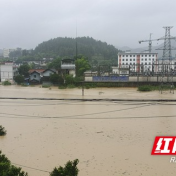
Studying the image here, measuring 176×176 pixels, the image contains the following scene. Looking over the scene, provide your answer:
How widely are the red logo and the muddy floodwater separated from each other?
0.37 feet

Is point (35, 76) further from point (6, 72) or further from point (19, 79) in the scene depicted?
point (6, 72)

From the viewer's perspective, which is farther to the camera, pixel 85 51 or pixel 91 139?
pixel 85 51

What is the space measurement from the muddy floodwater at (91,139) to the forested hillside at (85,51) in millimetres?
27029

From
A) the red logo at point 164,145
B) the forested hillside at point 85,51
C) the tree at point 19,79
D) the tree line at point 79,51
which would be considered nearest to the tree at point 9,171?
the red logo at point 164,145

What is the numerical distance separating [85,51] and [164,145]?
42589 mm

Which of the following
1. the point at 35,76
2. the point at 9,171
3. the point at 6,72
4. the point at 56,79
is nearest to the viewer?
the point at 9,171

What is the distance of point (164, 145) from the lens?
4277 millimetres

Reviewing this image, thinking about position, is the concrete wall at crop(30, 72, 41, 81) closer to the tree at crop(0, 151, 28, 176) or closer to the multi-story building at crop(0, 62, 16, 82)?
the multi-story building at crop(0, 62, 16, 82)

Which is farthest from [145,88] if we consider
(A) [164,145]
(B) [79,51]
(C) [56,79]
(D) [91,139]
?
(B) [79,51]

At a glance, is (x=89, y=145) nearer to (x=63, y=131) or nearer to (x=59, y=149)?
(x=59, y=149)

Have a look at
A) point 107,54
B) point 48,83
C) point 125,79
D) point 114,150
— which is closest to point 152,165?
point 114,150

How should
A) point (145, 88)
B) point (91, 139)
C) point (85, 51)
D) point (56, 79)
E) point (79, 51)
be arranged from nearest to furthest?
point (91, 139), point (145, 88), point (56, 79), point (79, 51), point (85, 51)

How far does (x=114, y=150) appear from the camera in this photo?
4.19m

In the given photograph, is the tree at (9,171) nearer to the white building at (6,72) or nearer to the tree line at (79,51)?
the white building at (6,72)
